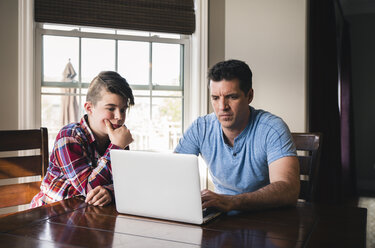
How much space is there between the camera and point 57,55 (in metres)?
2.70

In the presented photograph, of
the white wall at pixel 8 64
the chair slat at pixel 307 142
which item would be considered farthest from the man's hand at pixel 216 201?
the white wall at pixel 8 64

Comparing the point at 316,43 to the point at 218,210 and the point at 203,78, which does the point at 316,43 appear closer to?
the point at 203,78

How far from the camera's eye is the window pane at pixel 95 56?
2.76 meters

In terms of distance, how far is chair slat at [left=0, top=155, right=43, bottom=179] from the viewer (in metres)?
1.60

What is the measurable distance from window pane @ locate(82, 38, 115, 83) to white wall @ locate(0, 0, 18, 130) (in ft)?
1.53

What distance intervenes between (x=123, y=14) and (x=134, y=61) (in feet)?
1.17

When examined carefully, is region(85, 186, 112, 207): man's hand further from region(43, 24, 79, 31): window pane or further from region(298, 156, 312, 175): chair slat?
region(43, 24, 79, 31): window pane

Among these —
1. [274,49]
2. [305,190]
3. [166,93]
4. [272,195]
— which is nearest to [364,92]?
[274,49]

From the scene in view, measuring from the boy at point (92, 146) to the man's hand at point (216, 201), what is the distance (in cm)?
39

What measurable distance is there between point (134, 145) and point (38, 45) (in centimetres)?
101

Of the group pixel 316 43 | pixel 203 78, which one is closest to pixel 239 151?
pixel 203 78

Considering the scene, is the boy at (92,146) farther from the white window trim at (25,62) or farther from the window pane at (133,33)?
the window pane at (133,33)

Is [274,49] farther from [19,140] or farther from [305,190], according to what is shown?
[19,140]

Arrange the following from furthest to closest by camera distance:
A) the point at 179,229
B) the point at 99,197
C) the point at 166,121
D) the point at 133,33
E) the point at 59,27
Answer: the point at 166,121 < the point at 133,33 < the point at 59,27 < the point at 99,197 < the point at 179,229
